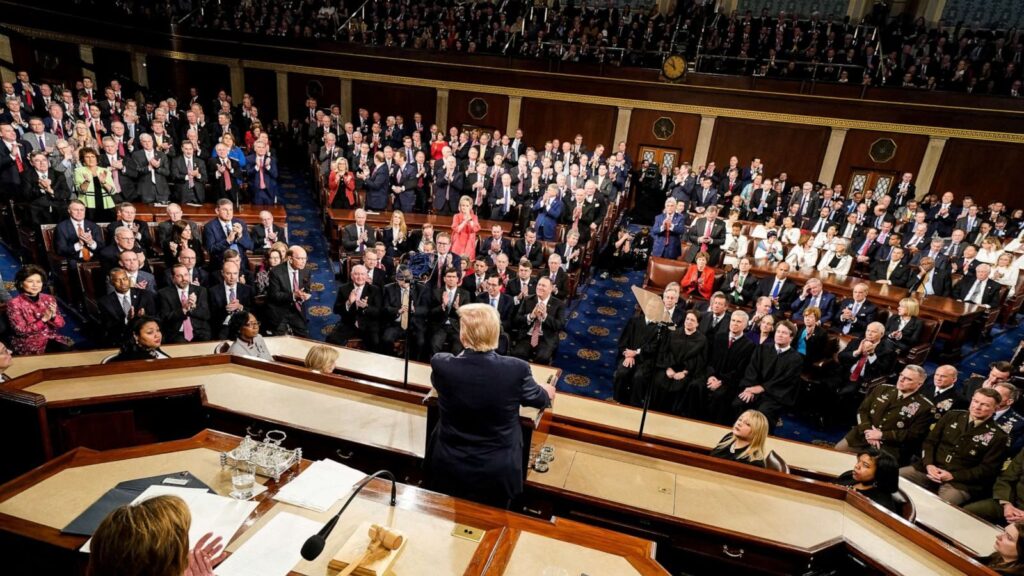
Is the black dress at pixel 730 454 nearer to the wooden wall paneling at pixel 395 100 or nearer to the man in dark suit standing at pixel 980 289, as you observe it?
the man in dark suit standing at pixel 980 289

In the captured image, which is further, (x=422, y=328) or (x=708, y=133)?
(x=708, y=133)

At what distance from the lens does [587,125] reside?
15086mm

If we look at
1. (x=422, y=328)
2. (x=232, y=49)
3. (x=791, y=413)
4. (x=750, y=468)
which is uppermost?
(x=232, y=49)

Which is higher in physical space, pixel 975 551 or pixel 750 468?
pixel 750 468

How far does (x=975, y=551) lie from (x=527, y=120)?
13.9 meters

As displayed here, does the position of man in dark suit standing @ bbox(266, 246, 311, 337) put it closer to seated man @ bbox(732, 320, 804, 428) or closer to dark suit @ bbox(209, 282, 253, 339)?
dark suit @ bbox(209, 282, 253, 339)

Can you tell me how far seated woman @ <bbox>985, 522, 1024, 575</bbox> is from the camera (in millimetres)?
2799

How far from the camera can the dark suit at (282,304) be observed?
20.0ft

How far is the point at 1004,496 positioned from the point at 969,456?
0.34m

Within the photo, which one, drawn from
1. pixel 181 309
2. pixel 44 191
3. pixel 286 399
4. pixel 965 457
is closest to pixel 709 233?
pixel 965 457

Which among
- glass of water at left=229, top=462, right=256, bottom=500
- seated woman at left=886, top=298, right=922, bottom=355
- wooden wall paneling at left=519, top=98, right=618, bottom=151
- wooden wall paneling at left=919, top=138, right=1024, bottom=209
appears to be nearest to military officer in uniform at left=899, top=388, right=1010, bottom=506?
seated woman at left=886, top=298, right=922, bottom=355

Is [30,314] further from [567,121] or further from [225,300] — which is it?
[567,121]

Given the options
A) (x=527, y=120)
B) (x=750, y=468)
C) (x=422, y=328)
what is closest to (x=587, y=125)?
(x=527, y=120)

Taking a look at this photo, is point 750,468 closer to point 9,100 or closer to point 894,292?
point 894,292
